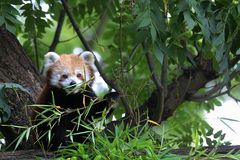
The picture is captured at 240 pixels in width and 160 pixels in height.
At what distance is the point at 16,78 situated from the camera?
421cm

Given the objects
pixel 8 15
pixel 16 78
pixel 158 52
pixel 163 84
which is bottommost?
pixel 163 84

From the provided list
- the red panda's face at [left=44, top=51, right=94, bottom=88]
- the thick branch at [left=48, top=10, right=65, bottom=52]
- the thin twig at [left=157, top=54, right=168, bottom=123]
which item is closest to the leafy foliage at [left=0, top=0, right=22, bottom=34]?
the red panda's face at [left=44, top=51, right=94, bottom=88]

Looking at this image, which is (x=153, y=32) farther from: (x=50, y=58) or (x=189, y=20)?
(x=50, y=58)

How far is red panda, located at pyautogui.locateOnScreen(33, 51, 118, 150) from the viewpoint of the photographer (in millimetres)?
3893

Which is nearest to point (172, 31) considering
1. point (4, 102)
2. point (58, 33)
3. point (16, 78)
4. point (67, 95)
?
point (67, 95)

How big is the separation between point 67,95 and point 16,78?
0.37 metres

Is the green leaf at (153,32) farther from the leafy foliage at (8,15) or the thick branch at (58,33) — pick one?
the thick branch at (58,33)

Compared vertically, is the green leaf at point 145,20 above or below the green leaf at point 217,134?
above

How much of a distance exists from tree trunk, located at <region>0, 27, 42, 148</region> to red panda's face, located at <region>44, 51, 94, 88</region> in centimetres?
13

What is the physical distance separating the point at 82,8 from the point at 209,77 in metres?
1.08

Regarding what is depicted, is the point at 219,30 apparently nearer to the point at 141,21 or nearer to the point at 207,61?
the point at 141,21

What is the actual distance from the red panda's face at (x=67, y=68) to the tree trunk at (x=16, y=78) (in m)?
0.13

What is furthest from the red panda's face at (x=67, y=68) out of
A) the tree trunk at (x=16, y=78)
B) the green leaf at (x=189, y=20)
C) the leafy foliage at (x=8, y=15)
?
the green leaf at (x=189, y=20)

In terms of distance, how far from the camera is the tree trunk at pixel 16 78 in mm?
4066
